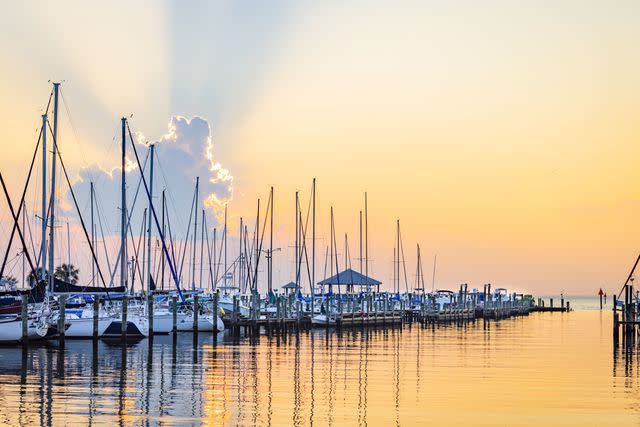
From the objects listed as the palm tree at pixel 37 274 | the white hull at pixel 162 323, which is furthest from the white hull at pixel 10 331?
the white hull at pixel 162 323

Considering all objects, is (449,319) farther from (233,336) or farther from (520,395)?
(520,395)

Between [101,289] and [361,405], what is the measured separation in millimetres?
33939

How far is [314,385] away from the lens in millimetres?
35094

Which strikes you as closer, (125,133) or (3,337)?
(3,337)

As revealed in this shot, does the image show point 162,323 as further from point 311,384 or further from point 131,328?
point 311,384

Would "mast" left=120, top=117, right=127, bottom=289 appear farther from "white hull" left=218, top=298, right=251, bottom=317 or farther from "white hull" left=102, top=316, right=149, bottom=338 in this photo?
"white hull" left=218, top=298, right=251, bottom=317

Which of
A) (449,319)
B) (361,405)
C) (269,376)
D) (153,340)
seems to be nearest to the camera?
(361,405)

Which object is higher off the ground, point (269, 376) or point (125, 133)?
point (125, 133)

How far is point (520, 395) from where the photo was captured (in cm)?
3316

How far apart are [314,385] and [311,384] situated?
270 millimetres

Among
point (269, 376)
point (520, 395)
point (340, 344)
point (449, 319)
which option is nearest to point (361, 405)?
point (520, 395)

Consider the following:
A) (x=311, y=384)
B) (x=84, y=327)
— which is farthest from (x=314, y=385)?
(x=84, y=327)

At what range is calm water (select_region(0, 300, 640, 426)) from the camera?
27.2 metres

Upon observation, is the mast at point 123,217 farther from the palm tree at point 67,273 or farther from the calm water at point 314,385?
the palm tree at point 67,273
